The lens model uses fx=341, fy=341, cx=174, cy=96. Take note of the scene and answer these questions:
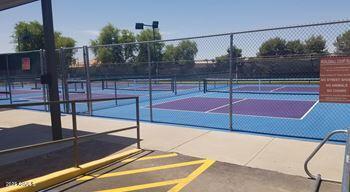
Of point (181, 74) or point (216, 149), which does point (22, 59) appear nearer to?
point (216, 149)

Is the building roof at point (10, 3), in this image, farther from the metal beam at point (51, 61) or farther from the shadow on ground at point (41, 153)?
the shadow on ground at point (41, 153)

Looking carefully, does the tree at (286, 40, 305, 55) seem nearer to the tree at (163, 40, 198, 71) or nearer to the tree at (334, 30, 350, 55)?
the tree at (163, 40, 198, 71)

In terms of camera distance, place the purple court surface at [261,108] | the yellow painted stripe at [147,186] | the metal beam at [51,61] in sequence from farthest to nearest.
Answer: the purple court surface at [261,108] < the metal beam at [51,61] < the yellow painted stripe at [147,186]

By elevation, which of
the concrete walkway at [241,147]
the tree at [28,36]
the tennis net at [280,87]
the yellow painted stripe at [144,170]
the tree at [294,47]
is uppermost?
the tree at [28,36]

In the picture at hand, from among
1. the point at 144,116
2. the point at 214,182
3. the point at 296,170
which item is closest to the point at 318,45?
the point at 144,116

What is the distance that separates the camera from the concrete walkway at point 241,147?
6262 millimetres

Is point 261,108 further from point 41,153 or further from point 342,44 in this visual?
point 41,153

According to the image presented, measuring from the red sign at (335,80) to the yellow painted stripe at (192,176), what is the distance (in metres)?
3.11

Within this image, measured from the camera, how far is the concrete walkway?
20.5 feet

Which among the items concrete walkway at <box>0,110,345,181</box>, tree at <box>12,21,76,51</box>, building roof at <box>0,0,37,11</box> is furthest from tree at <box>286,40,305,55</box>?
tree at <box>12,21,76,51</box>

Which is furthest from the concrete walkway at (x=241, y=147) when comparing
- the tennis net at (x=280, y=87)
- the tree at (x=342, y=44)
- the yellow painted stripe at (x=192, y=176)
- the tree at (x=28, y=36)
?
the tree at (x=28, y=36)

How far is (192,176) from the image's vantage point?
5.84 metres

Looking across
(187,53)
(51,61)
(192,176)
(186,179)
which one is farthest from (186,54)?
(186,179)

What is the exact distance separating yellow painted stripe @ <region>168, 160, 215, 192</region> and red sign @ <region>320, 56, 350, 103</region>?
311 cm
